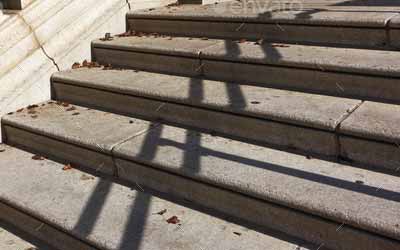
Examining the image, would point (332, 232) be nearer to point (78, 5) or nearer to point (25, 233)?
point (25, 233)

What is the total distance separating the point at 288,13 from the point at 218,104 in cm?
151

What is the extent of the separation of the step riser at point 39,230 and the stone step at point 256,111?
1213mm

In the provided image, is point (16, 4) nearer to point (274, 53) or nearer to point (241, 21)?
point (241, 21)

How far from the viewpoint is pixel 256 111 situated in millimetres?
3264

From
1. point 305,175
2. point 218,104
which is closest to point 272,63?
point 218,104

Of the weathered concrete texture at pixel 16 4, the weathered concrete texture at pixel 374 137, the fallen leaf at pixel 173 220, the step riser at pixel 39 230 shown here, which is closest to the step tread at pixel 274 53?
the weathered concrete texture at pixel 374 137

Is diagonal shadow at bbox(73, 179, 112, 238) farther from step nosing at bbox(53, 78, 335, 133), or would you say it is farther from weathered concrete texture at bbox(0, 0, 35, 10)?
weathered concrete texture at bbox(0, 0, 35, 10)

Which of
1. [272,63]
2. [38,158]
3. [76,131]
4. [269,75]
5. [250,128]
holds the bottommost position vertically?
[38,158]

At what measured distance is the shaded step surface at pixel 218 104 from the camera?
3.09 metres

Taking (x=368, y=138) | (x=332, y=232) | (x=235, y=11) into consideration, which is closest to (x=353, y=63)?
(x=368, y=138)

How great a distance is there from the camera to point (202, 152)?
Answer: 10.5 ft

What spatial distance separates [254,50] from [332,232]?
1.95m

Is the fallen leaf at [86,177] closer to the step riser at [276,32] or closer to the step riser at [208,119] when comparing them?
the step riser at [208,119]

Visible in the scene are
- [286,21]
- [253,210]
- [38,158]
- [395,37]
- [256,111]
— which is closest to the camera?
[253,210]
